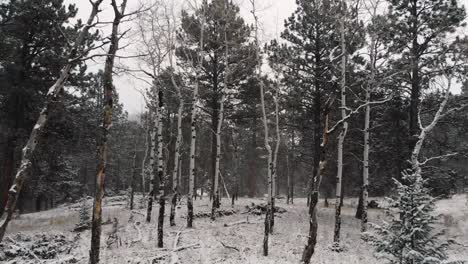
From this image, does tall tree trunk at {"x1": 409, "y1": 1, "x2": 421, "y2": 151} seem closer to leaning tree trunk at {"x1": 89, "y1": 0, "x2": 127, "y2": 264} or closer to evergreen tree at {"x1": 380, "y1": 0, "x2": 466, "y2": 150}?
evergreen tree at {"x1": 380, "y1": 0, "x2": 466, "y2": 150}

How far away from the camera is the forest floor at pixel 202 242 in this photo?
13.1 m

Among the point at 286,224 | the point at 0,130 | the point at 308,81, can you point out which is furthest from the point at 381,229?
the point at 0,130

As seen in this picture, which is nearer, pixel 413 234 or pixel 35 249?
pixel 413 234

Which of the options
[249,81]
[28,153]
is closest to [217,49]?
[249,81]

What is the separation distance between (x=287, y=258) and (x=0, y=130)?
15823 millimetres

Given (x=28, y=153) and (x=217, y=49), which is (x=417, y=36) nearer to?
(x=217, y=49)

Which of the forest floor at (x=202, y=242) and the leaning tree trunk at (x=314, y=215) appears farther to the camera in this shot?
the forest floor at (x=202, y=242)

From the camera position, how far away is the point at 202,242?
15.0 meters

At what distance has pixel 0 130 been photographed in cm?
1788

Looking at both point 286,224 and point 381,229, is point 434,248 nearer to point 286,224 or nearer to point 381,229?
point 381,229

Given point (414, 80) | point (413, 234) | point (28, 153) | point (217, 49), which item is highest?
point (217, 49)

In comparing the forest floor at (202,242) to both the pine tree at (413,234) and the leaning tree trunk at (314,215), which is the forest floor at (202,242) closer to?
the leaning tree trunk at (314,215)

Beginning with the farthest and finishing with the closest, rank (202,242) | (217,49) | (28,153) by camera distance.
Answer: (217,49) → (202,242) → (28,153)

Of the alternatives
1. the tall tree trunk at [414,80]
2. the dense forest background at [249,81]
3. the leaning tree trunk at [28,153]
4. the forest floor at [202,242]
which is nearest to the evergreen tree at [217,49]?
the dense forest background at [249,81]
